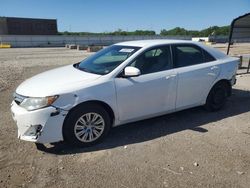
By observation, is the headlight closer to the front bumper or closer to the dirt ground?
the front bumper

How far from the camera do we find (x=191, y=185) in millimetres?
3662

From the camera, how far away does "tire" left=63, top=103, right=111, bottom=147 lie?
15.0 ft

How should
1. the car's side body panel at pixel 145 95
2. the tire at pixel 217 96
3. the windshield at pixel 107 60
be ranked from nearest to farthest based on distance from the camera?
the car's side body panel at pixel 145 95, the windshield at pixel 107 60, the tire at pixel 217 96

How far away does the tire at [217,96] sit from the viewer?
6.44m

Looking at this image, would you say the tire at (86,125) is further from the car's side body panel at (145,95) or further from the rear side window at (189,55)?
the rear side window at (189,55)

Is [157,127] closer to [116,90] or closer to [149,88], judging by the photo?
[149,88]

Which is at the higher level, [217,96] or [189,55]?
[189,55]

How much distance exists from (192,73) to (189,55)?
1.38 ft

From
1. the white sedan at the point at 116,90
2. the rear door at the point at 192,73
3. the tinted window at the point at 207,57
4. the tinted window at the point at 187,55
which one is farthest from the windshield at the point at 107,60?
the tinted window at the point at 207,57

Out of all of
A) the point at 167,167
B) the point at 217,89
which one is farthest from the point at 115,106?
the point at 217,89

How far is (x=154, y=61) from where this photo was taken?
549 cm

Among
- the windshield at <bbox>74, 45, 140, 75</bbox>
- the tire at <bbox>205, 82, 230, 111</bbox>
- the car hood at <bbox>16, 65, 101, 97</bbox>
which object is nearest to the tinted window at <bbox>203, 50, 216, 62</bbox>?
the tire at <bbox>205, 82, 230, 111</bbox>

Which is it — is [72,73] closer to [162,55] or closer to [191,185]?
[162,55]

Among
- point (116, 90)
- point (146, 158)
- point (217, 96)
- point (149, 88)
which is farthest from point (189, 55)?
point (146, 158)
